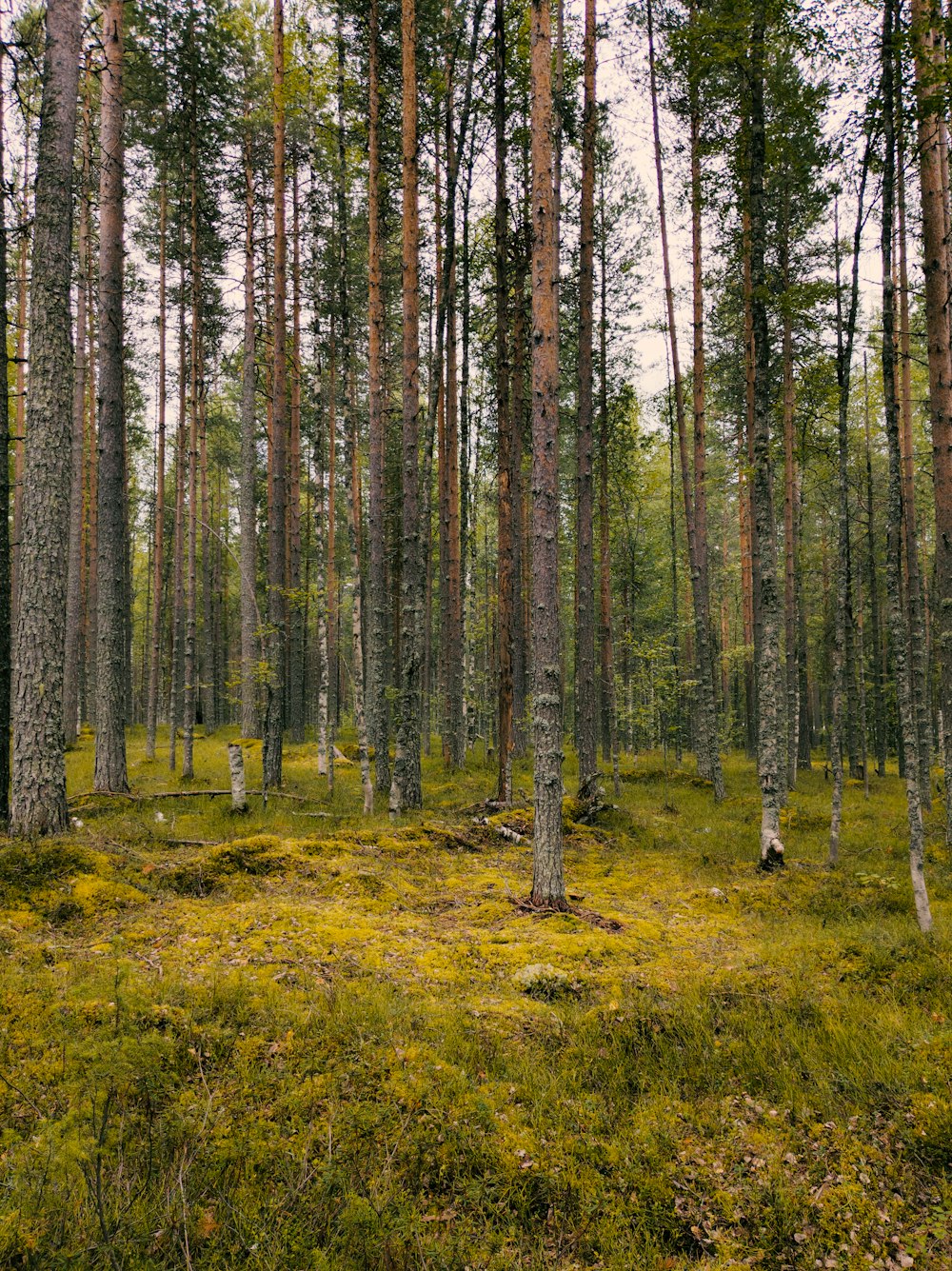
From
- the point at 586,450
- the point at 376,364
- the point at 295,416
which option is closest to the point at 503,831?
the point at 586,450

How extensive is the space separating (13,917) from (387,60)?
52.7 ft

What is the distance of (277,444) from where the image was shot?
42.5 ft

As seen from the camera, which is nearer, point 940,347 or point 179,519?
point 940,347

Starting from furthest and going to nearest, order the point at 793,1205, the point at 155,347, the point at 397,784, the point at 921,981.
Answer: the point at 155,347 → the point at 397,784 → the point at 921,981 → the point at 793,1205

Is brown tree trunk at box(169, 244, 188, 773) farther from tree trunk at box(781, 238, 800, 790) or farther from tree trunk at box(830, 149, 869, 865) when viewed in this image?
tree trunk at box(781, 238, 800, 790)

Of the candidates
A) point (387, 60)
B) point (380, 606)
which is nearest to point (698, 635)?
point (380, 606)

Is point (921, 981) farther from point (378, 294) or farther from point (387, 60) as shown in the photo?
point (387, 60)

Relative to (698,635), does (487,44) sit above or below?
above

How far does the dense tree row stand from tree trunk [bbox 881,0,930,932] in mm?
54

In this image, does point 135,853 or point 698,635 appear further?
point 698,635

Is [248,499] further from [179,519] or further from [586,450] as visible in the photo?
[586,450]

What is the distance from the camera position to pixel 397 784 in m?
11.2

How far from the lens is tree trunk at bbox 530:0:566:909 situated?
21.8 feet

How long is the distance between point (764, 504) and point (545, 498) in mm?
4159
